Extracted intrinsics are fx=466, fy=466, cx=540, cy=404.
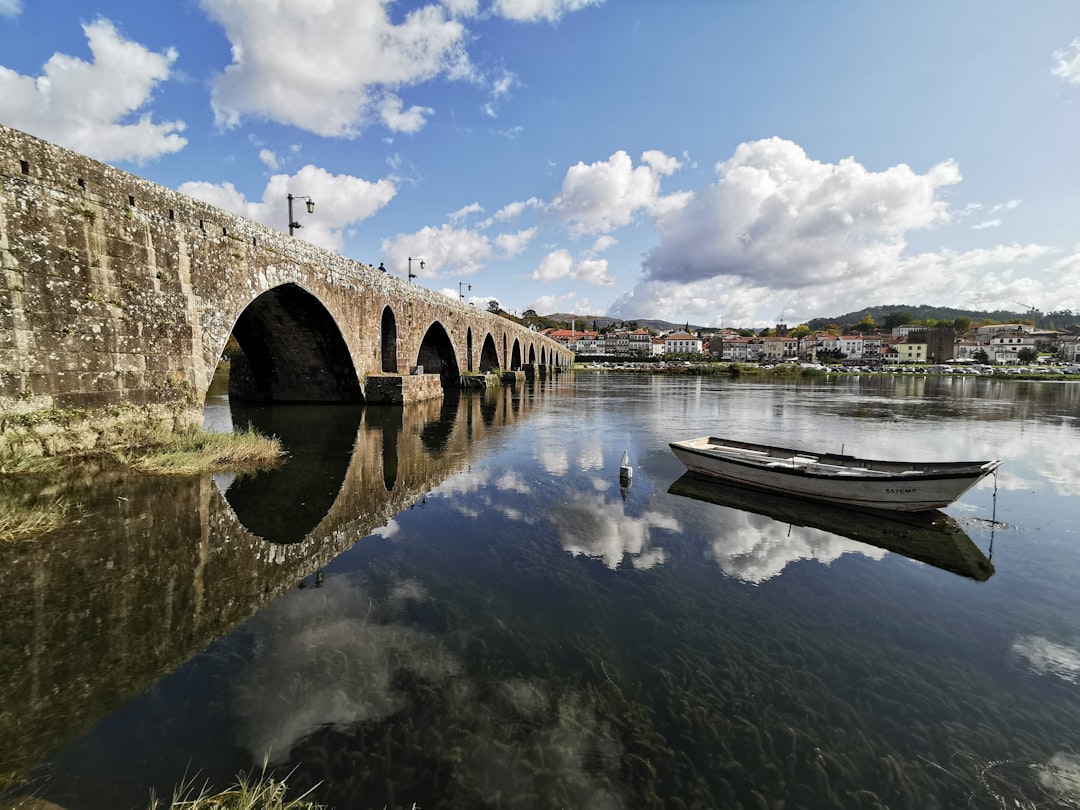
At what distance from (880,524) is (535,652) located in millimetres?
8254

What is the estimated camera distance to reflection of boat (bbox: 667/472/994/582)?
779cm

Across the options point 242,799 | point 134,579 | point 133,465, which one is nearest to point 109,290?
point 133,465

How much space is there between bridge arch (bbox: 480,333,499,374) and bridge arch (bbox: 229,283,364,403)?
28.4m

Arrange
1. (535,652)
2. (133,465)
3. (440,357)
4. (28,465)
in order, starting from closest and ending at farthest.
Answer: (535,652) → (28,465) → (133,465) → (440,357)

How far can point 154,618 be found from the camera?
501 centimetres

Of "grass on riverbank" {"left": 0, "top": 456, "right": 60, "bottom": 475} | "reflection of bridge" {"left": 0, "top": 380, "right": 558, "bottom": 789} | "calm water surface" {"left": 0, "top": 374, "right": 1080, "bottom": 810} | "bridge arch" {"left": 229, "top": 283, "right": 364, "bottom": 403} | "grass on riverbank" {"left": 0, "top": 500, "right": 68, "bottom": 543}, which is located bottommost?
"calm water surface" {"left": 0, "top": 374, "right": 1080, "bottom": 810}

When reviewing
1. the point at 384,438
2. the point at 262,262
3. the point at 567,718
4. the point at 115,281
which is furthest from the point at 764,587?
the point at 262,262

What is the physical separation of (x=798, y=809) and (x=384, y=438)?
610 inches

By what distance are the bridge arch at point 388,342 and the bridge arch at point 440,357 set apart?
9.30 meters

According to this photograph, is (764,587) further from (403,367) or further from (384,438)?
(403,367)

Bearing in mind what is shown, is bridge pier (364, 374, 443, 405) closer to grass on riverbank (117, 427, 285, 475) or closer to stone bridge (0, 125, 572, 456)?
stone bridge (0, 125, 572, 456)

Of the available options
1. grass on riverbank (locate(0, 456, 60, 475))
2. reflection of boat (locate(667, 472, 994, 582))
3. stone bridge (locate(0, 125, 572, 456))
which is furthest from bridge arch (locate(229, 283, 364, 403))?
reflection of boat (locate(667, 472, 994, 582))

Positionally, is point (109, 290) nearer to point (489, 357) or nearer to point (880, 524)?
point (880, 524)

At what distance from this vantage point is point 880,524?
9.38m
